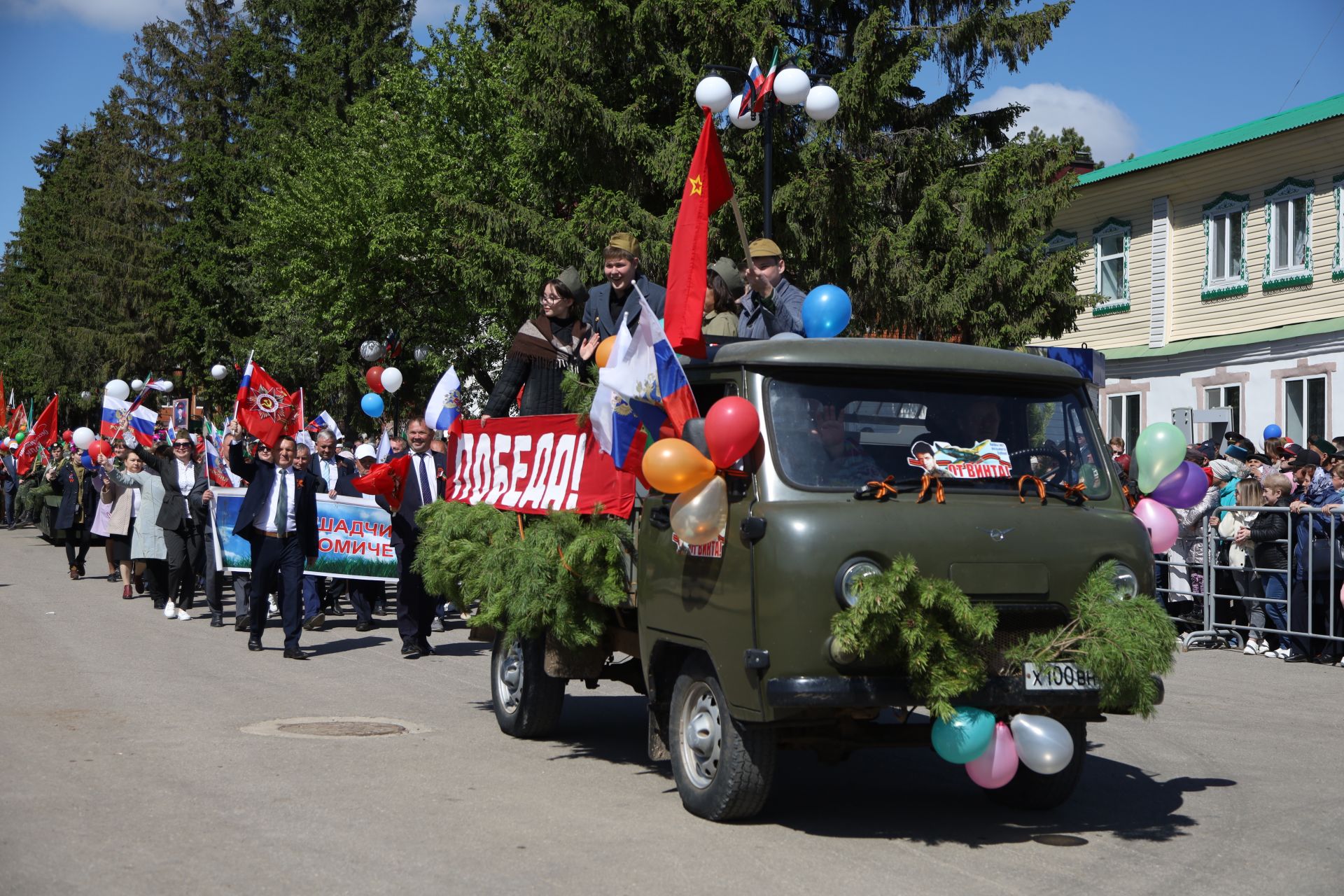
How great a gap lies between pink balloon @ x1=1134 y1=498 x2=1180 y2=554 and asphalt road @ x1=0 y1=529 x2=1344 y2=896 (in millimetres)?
1350

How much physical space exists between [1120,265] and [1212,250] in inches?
113

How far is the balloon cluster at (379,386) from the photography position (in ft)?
69.1

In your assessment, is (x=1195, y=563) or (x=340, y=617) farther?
(x=340, y=617)

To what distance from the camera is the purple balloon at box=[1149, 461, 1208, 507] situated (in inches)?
307

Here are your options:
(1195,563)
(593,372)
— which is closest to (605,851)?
(593,372)

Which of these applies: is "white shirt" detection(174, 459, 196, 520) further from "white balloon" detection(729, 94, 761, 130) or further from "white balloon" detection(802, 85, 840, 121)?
"white balloon" detection(802, 85, 840, 121)

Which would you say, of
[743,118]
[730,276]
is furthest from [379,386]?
[730,276]

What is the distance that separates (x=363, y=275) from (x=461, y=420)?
98.7ft

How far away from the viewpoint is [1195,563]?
50.6 ft

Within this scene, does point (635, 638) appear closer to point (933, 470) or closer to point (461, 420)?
point (933, 470)

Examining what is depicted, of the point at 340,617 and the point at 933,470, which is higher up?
the point at 933,470

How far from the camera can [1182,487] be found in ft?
25.6

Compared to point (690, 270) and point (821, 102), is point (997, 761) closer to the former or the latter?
point (690, 270)

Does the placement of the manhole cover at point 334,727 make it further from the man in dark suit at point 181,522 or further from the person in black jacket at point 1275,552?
the person in black jacket at point 1275,552
